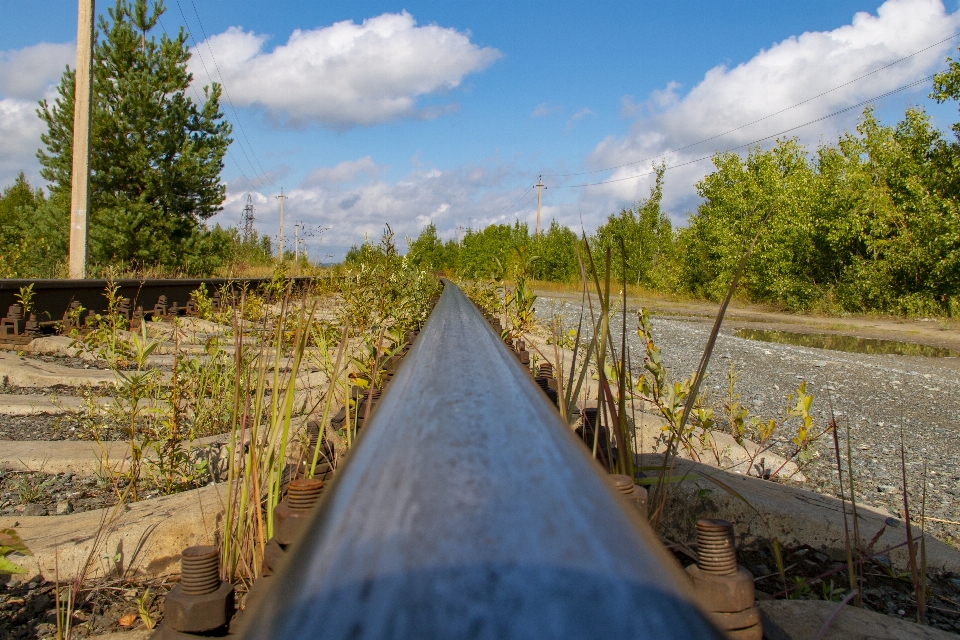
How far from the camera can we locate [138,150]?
1745 cm

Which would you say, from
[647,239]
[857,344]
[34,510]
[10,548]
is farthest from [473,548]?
[647,239]

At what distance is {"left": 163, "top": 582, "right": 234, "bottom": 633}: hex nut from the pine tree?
17.3 meters

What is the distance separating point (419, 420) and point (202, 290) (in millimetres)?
7812

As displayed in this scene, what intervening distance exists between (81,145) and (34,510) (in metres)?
Result: 10.4

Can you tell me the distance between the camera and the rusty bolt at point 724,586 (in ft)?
2.78

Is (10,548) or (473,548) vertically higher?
(473,548)

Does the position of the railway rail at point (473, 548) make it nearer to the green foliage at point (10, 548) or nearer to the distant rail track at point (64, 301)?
the green foliage at point (10, 548)

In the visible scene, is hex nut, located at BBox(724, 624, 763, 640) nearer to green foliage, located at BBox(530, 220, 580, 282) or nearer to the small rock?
the small rock

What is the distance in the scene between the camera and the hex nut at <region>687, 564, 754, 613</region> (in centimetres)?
85

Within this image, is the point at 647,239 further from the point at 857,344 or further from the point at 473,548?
the point at 473,548

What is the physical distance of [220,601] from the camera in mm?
1079

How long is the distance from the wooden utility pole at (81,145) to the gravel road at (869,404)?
826cm

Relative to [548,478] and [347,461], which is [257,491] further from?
[548,478]

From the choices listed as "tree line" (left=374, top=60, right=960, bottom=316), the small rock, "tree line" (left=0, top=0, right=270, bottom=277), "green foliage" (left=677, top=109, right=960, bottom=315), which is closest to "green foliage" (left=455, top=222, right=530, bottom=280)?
"tree line" (left=374, top=60, right=960, bottom=316)
